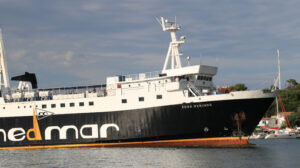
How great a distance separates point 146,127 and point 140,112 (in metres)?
1.58

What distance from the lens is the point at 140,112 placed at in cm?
4044

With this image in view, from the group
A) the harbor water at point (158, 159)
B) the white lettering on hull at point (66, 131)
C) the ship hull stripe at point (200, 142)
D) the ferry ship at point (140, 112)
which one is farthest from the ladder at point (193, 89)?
the white lettering on hull at point (66, 131)

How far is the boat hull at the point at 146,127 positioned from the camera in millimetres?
38206

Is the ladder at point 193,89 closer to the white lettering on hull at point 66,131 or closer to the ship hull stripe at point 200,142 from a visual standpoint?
the ship hull stripe at point 200,142

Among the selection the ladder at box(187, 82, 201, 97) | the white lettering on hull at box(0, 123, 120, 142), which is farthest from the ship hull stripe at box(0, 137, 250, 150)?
the ladder at box(187, 82, 201, 97)

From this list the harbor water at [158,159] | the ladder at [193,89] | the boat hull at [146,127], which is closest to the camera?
the harbor water at [158,159]

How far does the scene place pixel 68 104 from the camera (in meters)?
42.9

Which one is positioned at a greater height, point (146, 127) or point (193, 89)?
point (193, 89)

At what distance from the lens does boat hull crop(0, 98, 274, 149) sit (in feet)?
125

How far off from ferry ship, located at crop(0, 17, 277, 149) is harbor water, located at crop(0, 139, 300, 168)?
200 centimetres

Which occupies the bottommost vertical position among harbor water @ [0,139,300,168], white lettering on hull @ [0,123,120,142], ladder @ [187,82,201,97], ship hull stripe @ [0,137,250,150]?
harbor water @ [0,139,300,168]

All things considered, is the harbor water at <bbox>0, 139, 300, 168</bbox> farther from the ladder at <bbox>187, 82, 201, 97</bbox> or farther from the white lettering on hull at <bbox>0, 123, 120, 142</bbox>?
the ladder at <bbox>187, 82, 201, 97</bbox>

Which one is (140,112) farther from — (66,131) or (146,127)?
(66,131)

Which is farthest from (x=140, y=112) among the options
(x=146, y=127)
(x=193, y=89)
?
(x=193, y=89)
